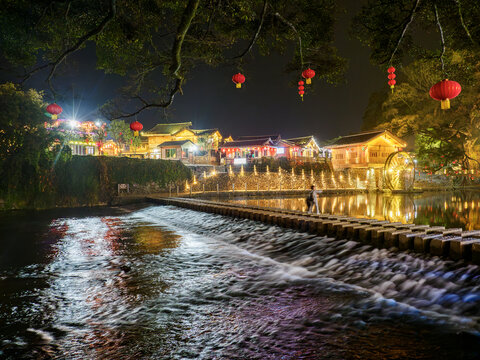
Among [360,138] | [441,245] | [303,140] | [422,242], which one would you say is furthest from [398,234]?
[303,140]

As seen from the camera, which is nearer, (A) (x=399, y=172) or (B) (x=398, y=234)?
(B) (x=398, y=234)

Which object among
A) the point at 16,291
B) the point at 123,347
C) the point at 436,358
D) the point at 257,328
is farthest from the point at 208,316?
the point at 16,291

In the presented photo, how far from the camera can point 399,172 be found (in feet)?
105

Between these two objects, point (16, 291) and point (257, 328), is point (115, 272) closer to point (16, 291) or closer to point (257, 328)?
point (16, 291)

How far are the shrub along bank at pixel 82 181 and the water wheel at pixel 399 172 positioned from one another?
21887 mm

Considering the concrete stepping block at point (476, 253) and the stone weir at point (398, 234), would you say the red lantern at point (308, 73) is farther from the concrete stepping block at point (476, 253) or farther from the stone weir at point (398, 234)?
the concrete stepping block at point (476, 253)

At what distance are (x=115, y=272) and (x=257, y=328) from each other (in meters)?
3.80

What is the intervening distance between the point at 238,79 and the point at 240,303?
6856mm

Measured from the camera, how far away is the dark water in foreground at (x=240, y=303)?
3.43 metres

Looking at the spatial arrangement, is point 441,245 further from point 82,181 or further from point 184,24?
point 82,181

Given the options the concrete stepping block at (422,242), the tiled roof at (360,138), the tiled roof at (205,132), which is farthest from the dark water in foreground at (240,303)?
the tiled roof at (205,132)

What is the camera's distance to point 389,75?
420 inches

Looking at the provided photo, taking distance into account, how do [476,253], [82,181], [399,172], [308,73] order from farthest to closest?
[399,172], [82,181], [308,73], [476,253]

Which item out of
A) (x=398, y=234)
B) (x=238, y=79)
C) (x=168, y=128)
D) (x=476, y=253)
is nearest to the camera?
(x=476, y=253)
